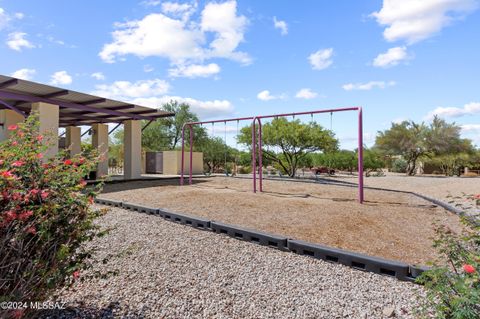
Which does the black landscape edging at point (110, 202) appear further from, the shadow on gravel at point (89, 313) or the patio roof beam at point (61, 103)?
the patio roof beam at point (61, 103)

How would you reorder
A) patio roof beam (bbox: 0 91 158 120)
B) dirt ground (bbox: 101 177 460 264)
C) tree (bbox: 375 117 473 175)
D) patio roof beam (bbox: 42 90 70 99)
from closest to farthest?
dirt ground (bbox: 101 177 460 264), patio roof beam (bbox: 0 91 158 120), patio roof beam (bbox: 42 90 70 99), tree (bbox: 375 117 473 175)

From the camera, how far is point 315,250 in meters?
3.27

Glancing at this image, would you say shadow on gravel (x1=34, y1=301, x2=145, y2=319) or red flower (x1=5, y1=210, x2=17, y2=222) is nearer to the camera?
red flower (x1=5, y1=210, x2=17, y2=222)

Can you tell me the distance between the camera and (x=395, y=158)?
26047 mm

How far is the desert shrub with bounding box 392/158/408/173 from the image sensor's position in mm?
25688

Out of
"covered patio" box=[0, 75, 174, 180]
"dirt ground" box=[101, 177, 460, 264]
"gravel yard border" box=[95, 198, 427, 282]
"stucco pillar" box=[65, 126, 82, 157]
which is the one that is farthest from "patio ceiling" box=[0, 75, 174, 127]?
"gravel yard border" box=[95, 198, 427, 282]

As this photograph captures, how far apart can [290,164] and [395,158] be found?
1472cm

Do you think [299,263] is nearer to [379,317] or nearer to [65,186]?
[379,317]

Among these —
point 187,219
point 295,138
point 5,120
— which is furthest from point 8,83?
point 295,138

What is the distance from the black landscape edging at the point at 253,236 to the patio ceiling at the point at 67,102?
7560mm

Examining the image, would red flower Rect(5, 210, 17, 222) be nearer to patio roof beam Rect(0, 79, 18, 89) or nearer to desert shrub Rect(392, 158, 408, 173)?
patio roof beam Rect(0, 79, 18, 89)

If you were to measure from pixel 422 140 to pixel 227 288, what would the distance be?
23.3 metres

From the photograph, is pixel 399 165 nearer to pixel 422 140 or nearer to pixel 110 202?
pixel 422 140

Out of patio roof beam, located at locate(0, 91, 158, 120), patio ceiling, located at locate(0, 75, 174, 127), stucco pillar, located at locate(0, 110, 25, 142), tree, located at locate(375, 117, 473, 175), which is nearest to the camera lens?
patio ceiling, located at locate(0, 75, 174, 127)
